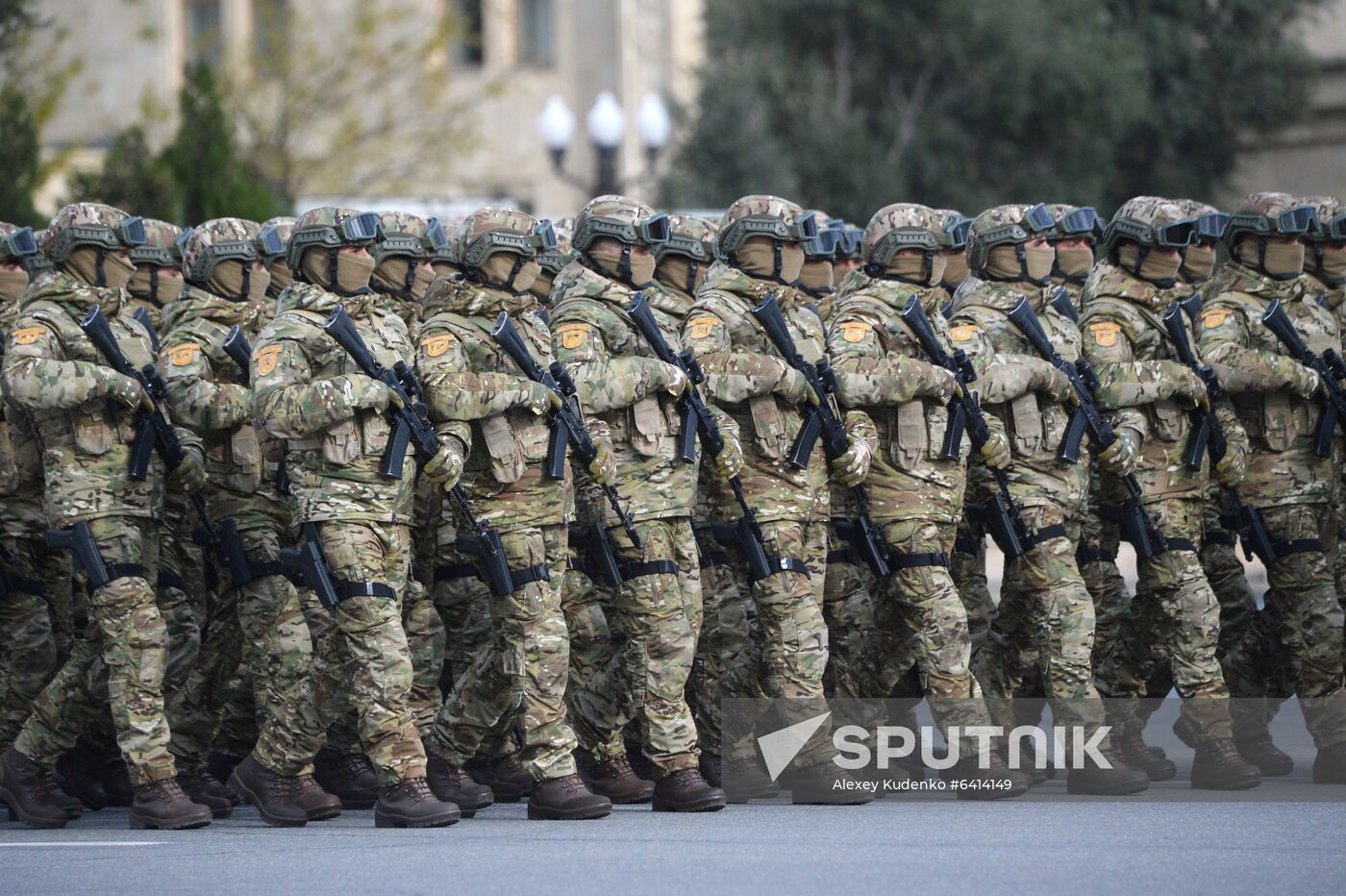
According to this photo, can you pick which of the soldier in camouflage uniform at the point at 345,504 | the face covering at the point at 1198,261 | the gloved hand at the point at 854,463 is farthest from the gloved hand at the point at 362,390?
the face covering at the point at 1198,261

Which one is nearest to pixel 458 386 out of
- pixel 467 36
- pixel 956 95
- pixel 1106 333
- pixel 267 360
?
pixel 267 360

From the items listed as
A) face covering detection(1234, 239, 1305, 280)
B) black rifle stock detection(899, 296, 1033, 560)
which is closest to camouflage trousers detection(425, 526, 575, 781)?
black rifle stock detection(899, 296, 1033, 560)

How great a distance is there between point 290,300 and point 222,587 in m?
1.49

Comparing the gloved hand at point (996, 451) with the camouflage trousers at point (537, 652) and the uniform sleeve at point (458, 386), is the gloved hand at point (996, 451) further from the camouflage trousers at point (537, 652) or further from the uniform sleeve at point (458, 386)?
the uniform sleeve at point (458, 386)

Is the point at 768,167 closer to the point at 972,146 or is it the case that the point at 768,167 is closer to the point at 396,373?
the point at 972,146

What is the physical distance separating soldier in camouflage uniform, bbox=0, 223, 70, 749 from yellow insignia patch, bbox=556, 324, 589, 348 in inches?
91.1

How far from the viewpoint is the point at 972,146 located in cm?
2495

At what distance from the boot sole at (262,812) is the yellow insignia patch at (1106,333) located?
412cm

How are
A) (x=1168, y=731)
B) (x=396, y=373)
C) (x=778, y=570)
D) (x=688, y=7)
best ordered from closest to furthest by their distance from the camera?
(x=396, y=373) → (x=778, y=570) → (x=1168, y=731) → (x=688, y=7)

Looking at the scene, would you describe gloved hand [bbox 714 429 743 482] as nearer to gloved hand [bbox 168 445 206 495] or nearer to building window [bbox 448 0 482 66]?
gloved hand [bbox 168 445 206 495]

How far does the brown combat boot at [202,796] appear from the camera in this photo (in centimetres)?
940

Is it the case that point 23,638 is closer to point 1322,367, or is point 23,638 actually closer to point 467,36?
point 1322,367

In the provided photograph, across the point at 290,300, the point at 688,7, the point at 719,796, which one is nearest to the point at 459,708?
the point at 719,796

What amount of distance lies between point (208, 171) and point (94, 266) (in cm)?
753
